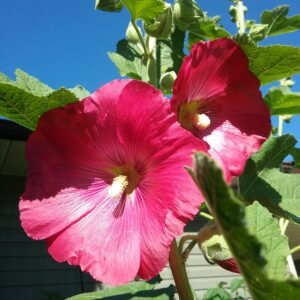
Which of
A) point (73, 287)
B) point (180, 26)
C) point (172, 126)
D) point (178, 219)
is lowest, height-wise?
point (73, 287)

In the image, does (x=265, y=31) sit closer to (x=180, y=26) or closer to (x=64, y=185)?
(x=180, y=26)

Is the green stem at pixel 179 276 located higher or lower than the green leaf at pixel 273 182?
lower

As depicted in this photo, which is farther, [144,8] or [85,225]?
[144,8]

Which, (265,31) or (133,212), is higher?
(265,31)

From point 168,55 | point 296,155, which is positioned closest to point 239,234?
point 168,55

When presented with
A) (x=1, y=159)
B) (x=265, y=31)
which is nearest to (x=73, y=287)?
(x=1, y=159)

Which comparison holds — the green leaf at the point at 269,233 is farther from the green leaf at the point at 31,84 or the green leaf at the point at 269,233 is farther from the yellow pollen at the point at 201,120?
the green leaf at the point at 31,84

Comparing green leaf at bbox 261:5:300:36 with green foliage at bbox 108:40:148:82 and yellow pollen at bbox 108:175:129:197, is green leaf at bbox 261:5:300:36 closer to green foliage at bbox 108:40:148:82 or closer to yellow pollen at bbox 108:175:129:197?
green foliage at bbox 108:40:148:82

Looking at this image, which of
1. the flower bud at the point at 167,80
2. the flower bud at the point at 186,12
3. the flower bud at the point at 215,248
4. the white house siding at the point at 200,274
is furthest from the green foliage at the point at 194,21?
the white house siding at the point at 200,274
